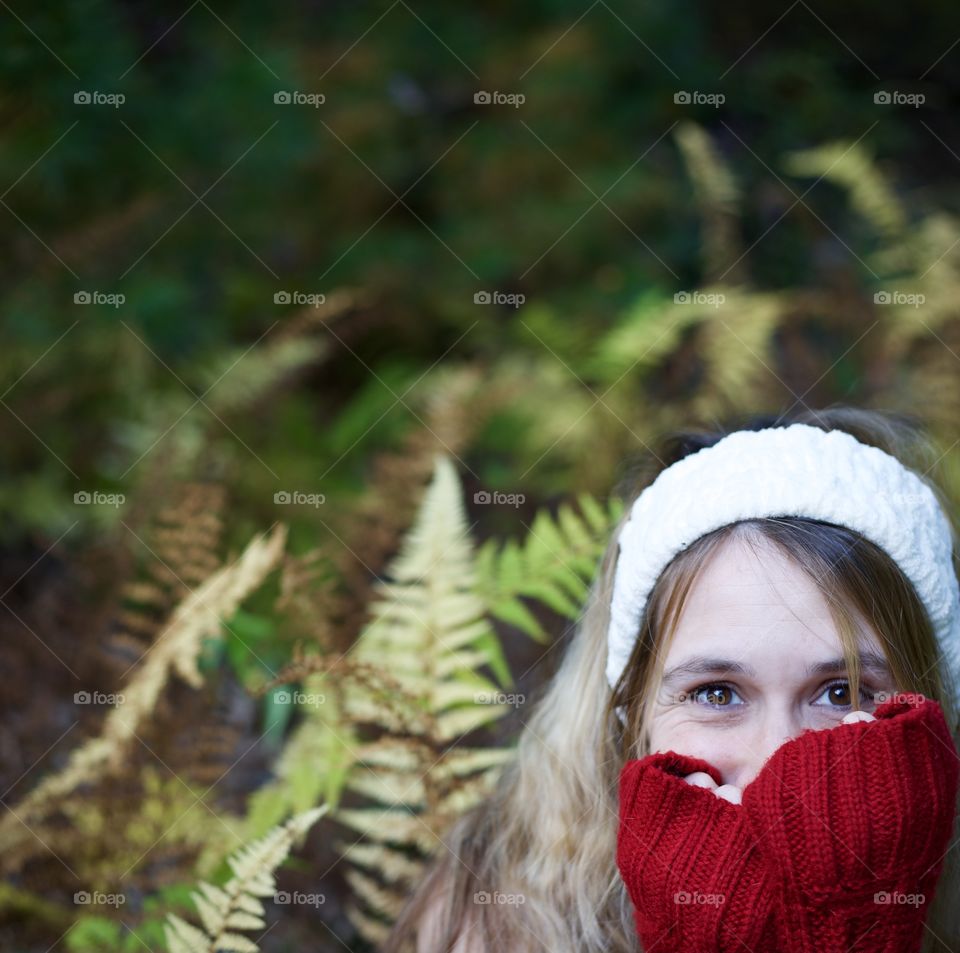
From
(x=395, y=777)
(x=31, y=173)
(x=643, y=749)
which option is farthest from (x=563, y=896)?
(x=31, y=173)

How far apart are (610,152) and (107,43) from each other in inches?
98.7

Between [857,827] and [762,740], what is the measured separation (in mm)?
216

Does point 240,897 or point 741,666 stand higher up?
point 741,666

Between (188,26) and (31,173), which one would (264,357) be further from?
(188,26)

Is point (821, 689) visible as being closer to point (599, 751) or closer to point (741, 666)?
point (741, 666)

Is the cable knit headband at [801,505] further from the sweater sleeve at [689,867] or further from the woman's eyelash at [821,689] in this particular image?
Result: the sweater sleeve at [689,867]

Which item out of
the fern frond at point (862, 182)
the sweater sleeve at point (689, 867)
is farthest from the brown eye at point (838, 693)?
the fern frond at point (862, 182)

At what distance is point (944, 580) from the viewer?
1.80 meters

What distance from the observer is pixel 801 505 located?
1.74 metres

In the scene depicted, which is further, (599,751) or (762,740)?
(599,751)

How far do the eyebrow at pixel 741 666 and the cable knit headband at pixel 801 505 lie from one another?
0.62 ft

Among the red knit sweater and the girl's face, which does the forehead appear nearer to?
the girl's face

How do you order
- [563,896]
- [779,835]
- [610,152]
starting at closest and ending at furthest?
[779,835], [563,896], [610,152]

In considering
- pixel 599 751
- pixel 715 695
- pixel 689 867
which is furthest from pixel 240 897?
pixel 715 695
